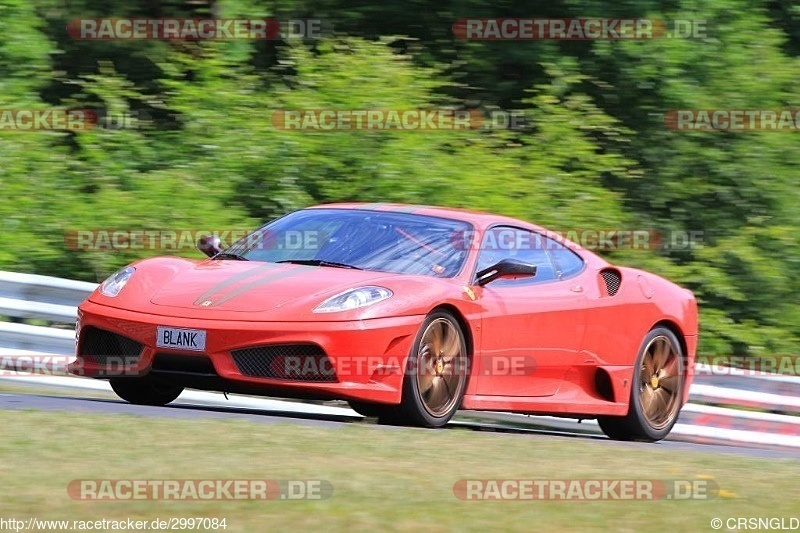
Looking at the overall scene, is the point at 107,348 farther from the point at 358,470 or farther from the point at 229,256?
the point at 358,470

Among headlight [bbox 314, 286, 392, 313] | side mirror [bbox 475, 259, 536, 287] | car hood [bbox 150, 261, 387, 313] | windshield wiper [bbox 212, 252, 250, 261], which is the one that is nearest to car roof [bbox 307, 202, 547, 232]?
side mirror [bbox 475, 259, 536, 287]

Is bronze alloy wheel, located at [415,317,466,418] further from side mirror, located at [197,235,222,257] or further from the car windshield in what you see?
side mirror, located at [197,235,222,257]

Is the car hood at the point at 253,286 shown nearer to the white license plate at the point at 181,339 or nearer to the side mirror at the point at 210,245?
the white license plate at the point at 181,339

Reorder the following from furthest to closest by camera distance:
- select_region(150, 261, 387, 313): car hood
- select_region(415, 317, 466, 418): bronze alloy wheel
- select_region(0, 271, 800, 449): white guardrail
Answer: select_region(0, 271, 800, 449): white guardrail → select_region(415, 317, 466, 418): bronze alloy wheel → select_region(150, 261, 387, 313): car hood

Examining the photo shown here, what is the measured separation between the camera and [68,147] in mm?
15688

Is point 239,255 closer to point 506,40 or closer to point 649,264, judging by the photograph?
point 649,264

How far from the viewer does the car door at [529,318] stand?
827 cm

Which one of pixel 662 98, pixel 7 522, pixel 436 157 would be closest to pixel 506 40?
pixel 662 98

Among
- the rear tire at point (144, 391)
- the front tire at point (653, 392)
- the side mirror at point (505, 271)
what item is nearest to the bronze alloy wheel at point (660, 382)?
the front tire at point (653, 392)

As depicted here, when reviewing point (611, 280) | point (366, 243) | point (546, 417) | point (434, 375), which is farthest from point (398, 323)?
point (546, 417)

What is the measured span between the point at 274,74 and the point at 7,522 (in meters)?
13.5

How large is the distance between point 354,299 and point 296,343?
415 mm

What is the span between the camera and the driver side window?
8.56m

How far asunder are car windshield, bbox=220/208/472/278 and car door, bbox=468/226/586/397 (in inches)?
9.8
